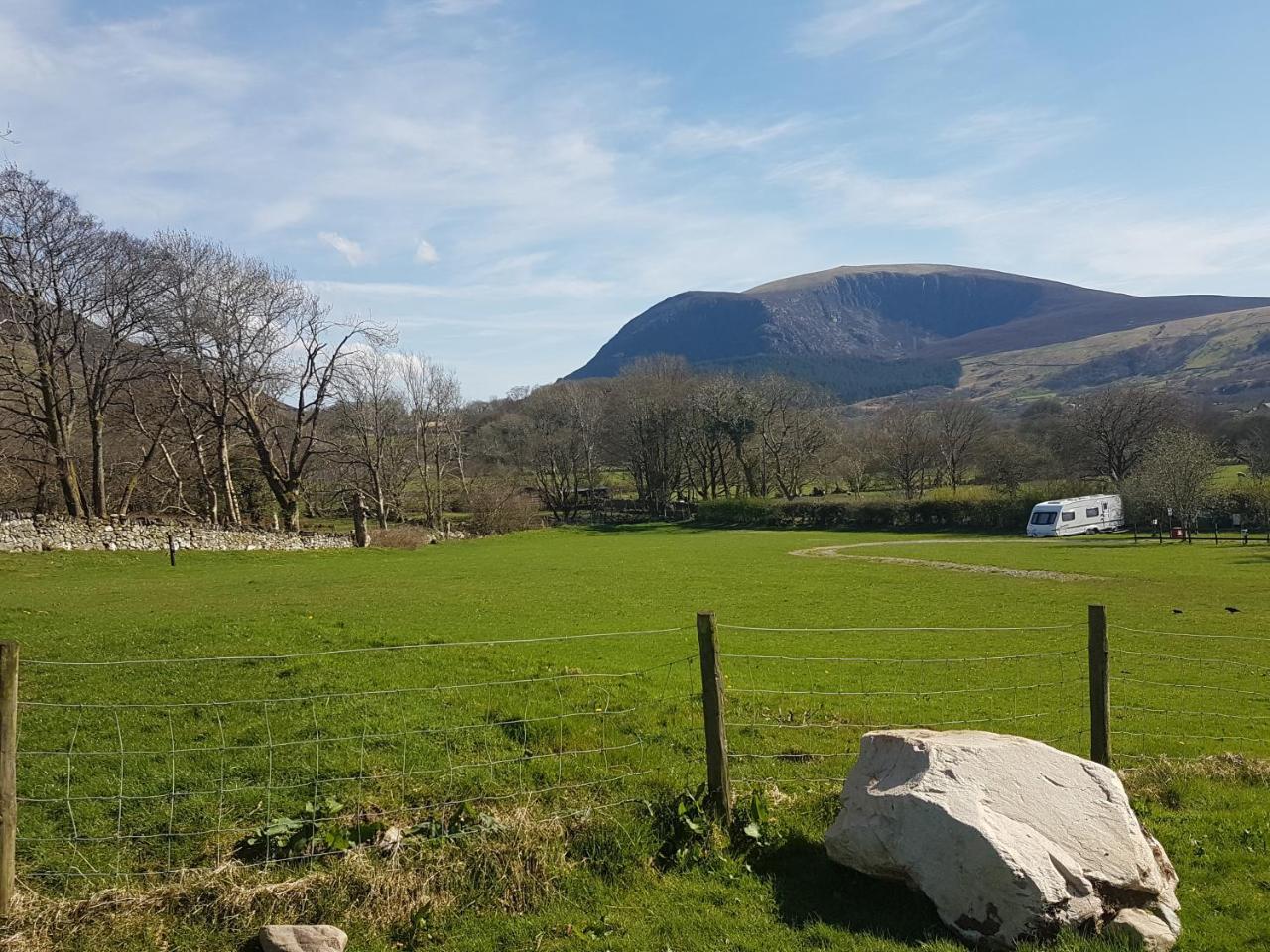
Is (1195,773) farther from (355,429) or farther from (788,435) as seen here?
(788,435)

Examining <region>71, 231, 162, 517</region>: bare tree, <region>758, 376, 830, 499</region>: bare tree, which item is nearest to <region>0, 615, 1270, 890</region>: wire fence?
<region>71, 231, 162, 517</region>: bare tree

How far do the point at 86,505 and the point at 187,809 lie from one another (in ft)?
Answer: 155

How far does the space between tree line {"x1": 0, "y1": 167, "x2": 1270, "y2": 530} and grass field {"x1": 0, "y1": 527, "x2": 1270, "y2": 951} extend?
22367mm

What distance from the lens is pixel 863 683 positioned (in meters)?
13.9

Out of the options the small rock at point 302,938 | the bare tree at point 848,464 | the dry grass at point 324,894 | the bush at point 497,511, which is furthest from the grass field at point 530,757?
the bare tree at point 848,464

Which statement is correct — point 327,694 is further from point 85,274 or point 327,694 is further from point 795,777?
point 85,274

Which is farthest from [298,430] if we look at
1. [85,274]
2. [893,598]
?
[893,598]

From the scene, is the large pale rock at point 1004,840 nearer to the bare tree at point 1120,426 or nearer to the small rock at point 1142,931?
the small rock at point 1142,931

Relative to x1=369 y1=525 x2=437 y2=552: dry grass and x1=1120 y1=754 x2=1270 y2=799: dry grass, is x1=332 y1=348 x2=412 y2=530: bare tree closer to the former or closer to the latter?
x1=369 y1=525 x2=437 y2=552: dry grass

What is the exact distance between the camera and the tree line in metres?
38.2

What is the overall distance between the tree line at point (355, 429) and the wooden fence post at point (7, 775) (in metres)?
38.4

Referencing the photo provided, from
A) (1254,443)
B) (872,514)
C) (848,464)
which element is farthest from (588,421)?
(1254,443)

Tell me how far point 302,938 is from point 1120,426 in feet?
304

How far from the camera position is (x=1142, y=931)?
5027 millimetres
